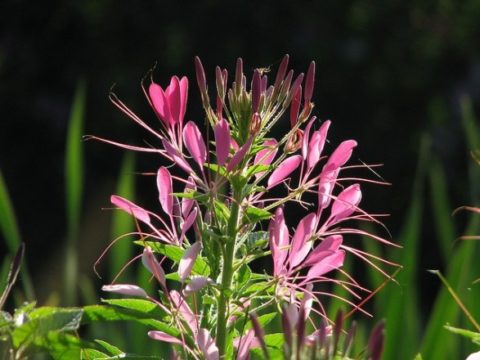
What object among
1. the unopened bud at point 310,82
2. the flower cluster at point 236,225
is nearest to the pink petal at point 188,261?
the flower cluster at point 236,225

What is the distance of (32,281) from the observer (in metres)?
→ 3.41

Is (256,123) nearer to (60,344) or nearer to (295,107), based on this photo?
(295,107)

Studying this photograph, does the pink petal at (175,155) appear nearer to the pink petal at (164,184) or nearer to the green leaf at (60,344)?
the pink petal at (164,184)

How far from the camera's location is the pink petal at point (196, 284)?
1.60 ft

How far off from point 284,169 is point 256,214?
55 millimetres

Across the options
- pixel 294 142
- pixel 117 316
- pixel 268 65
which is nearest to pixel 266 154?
pixel 294 142

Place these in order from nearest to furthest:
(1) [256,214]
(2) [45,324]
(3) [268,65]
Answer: (2) [45,324] < (1) [256,214] < (3) [268,65]

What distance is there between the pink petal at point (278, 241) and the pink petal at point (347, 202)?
3 cm

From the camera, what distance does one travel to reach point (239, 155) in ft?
1.66

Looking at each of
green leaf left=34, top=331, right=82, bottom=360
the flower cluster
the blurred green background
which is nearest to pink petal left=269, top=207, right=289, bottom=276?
the flower cluster

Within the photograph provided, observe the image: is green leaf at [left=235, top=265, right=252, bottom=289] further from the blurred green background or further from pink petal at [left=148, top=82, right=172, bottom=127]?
the blurred green background

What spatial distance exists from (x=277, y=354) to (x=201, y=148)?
0.36 ft

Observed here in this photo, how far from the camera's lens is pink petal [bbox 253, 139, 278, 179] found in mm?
547

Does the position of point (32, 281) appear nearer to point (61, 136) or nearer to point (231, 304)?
point (61, 136)
